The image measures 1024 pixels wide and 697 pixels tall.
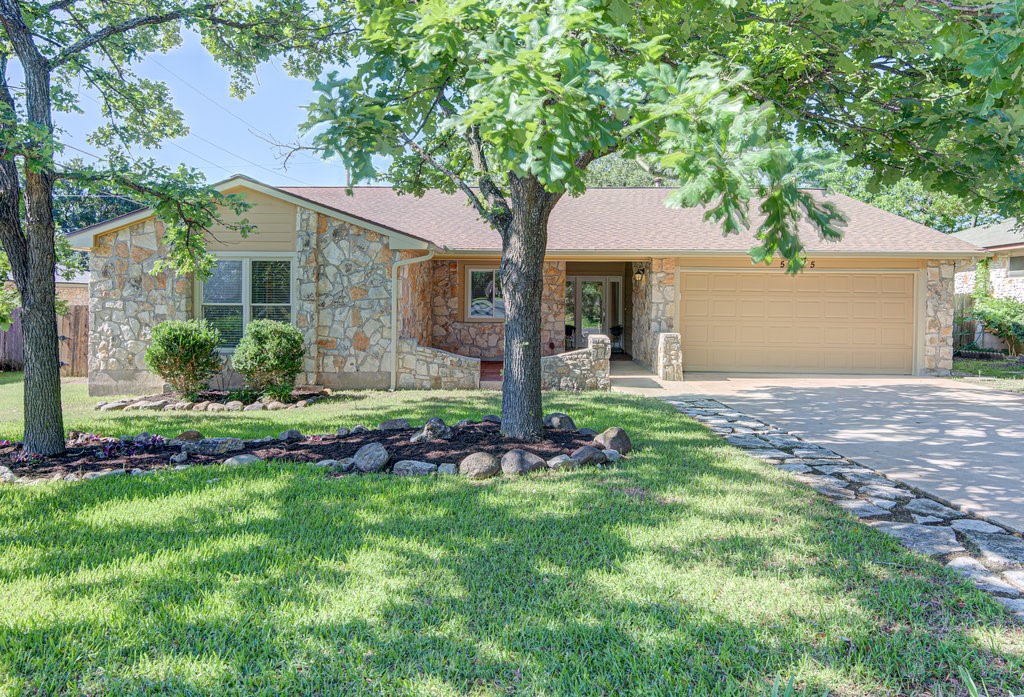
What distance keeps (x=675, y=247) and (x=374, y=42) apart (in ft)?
30.6

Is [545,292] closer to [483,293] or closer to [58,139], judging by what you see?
[483,293]

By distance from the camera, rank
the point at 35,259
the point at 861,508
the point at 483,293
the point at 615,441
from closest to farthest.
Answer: the point at 861,508
the point at 35,259
the point at 615,441
the point at 483,293

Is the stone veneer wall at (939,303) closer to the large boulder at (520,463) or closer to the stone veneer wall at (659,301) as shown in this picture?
the stone veneer wall at (659,301)

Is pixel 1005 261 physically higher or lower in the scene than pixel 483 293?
higher

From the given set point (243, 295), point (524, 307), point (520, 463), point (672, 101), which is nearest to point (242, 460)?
point (520, 463)

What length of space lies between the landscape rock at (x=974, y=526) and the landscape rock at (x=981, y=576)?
0.62 m

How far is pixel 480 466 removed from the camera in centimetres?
517

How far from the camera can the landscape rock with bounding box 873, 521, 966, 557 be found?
3732mm

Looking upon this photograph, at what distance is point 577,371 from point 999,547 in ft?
24.2

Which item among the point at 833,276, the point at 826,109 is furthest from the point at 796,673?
the point at 833,276

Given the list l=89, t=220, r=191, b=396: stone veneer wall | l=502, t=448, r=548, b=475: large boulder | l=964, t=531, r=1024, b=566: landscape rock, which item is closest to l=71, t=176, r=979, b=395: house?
l=89, t=220, r=191, b=396: stone veneer wall

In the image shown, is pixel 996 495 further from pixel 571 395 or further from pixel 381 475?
pixel 571 395

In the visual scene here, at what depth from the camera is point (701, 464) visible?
18.6ft

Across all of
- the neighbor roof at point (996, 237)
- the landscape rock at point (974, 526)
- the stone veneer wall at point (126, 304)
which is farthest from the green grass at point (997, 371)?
the stone veneer wall at point (126, 304)
